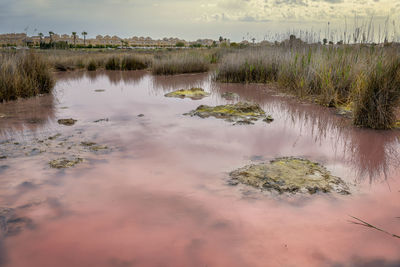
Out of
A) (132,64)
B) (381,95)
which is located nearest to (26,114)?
(381,95)

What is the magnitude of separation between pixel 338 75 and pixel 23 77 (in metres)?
6.73

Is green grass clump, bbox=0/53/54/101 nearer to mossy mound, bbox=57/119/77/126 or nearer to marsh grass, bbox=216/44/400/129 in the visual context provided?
mossy mound, bbox=57/119/77/126

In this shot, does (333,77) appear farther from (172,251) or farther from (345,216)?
(172,251)

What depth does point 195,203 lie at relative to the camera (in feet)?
7.84

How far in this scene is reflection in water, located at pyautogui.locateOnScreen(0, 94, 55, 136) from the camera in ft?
15.3

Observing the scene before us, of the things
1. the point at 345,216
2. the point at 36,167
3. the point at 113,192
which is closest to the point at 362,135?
the point at 345,216

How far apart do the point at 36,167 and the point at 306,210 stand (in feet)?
8.07

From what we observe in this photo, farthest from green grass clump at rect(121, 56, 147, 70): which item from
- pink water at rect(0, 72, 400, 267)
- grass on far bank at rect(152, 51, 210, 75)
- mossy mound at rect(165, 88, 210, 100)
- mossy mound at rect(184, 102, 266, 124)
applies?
pink water at rect(0, 72, 400, 267)

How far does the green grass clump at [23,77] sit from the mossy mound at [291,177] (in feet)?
18.9

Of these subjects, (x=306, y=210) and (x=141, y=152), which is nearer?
(x=306, y=210)

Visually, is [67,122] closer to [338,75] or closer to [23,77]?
[23,77]

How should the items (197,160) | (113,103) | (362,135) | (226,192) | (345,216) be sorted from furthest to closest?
(113,103) < (362,135) < (197,160) < (226,192) < (345,216)

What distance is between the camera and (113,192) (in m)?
2.57

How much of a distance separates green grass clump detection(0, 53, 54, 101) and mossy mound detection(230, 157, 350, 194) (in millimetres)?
5746
